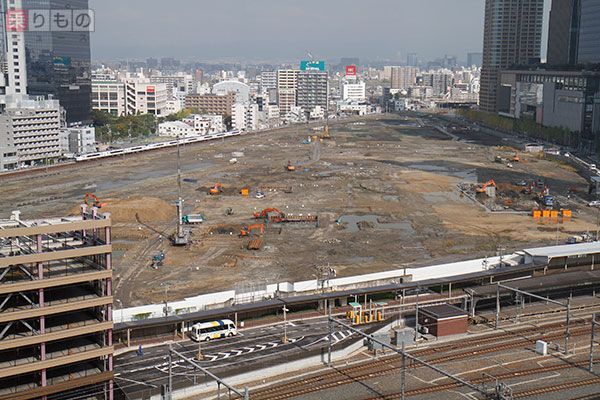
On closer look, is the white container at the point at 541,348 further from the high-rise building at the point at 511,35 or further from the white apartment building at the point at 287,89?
the white apartment building at the point at 287,89

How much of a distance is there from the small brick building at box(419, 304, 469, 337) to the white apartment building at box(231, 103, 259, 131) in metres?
74.4

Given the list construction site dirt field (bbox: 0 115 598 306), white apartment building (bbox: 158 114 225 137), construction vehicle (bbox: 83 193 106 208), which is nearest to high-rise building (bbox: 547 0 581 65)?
construction site dirt field (bbox: 0 115 598 306)

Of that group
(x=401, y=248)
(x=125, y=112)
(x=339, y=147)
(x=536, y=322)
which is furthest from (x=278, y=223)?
(x=125, y=112)

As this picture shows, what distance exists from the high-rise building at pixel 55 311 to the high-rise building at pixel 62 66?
6880 cm

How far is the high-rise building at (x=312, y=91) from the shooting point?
401 feet

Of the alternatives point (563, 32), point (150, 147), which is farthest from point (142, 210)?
point (563, 32)

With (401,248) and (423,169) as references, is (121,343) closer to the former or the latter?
(401,248)

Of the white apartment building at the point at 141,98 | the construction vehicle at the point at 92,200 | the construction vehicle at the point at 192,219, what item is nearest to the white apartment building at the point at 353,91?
the white apartment building at the point at 141,98

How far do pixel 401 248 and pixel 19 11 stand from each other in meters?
73.3

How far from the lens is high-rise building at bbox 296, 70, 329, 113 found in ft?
401

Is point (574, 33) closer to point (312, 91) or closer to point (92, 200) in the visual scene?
point (312, 91)

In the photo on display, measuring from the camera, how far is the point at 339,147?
71.9 meters

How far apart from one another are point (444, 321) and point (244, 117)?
77260 millimetres

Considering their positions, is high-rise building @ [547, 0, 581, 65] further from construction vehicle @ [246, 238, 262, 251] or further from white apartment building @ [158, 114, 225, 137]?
construction vehicle @ [246, 238, 262, 251]
